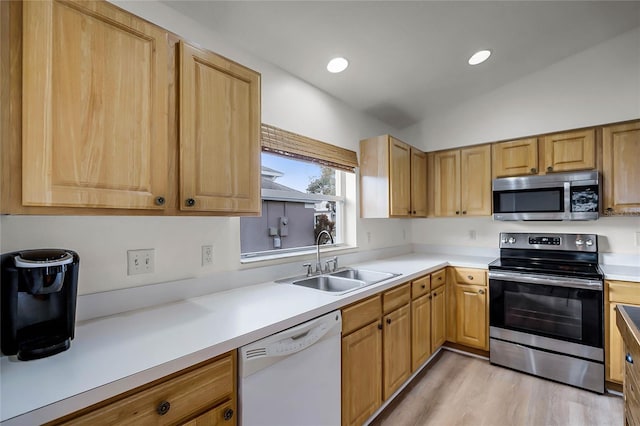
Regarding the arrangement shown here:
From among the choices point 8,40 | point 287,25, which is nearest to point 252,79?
point 287,25

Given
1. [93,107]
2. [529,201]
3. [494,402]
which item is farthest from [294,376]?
[529,201]

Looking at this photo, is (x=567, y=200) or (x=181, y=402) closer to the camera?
(x=181, y=402)

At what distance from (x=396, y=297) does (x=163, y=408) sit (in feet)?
5.03

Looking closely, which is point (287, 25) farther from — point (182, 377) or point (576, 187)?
point (576, 187)

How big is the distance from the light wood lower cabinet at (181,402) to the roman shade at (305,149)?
135 cm

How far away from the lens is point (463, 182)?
10.3 feet

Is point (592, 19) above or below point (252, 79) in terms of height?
above

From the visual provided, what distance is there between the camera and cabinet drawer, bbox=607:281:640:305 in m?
2.11

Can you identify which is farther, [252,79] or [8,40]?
[252,79]

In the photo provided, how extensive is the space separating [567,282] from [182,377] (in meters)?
2.71

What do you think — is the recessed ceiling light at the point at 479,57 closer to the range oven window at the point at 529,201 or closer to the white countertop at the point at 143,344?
Result: the range oven window at the point at 529,201

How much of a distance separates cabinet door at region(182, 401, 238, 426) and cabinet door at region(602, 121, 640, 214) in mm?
3083

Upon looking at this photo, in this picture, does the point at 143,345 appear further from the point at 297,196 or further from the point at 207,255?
the point at 297,196

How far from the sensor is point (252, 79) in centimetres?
152
